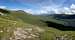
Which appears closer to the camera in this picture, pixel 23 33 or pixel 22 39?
pixel 22 39

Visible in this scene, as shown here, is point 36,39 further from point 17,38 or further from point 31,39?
point 17,38

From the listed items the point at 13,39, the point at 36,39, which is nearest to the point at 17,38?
the point at 13,39

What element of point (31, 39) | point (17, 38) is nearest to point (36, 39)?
point (31, 39)

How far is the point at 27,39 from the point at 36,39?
172 inches

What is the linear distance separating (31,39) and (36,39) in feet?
7.98

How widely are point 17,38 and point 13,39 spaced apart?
82.7 inches

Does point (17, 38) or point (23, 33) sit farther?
point (23, 33)

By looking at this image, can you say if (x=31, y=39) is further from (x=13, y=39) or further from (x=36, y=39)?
(x=13, y=39)

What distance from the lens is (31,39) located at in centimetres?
8194

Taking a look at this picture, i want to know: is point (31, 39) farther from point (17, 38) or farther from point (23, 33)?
point (23, 33)

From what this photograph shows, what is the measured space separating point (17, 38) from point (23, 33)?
14.1 meters

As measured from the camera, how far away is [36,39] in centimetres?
8156

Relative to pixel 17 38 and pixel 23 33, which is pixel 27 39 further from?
pixel 23 33

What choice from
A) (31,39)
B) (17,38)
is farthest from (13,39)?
(31,39)
